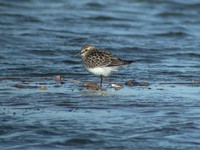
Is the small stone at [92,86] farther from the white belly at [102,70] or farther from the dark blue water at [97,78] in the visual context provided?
the white belly at [102,70]

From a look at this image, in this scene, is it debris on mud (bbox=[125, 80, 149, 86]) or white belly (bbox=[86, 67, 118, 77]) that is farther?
white belly (bbox=[86, 67, 118, 77])

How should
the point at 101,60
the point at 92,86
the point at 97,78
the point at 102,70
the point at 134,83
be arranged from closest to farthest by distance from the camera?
the point at 92,86, the point at 134,83, the point at 102,70, the point at 101,60, the point at 97,78

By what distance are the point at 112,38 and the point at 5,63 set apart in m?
4.69

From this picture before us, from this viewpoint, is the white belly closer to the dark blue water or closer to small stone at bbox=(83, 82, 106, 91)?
the dark blue water

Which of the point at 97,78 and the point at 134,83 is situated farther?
the point at 97,78

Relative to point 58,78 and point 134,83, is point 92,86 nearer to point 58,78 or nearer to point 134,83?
point 134,83

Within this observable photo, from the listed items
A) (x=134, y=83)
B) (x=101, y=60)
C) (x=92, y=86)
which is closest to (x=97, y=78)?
(x=101, y=60)

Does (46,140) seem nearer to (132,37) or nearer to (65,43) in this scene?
(65,43)

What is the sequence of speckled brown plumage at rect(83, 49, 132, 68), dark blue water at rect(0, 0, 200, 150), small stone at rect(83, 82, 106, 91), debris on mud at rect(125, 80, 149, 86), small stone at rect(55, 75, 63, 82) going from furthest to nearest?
small stone at rect(55, 75, 63, 82)
speckled brown plumage at rect(83, 49, 132, 68)
debris on mud at rect(125, 80, 149, 86)
small stone at rect(83, 82, 106, 91)
dark blue water at rect(0, 0, 200, 150)

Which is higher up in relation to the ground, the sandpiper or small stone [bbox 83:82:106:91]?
the sandpiper

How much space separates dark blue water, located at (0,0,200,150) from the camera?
916 cm

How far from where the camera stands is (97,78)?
1386 centimetres

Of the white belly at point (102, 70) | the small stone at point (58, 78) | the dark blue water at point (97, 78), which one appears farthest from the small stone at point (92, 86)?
the small stone at point (58, 78)

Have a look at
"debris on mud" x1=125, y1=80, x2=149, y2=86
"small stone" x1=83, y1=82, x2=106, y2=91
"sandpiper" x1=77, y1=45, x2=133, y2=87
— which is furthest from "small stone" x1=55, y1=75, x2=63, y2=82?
"debris on mud" x1=125, y1=80, x2=149, y2=86
